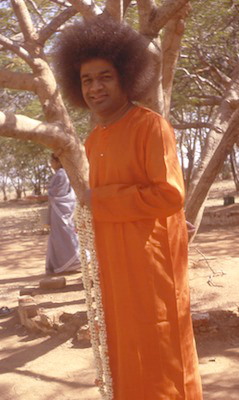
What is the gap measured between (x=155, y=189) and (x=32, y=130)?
5.63 ft

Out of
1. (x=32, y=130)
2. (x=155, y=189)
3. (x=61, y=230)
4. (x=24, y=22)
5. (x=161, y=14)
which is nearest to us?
(x=155, y=189)

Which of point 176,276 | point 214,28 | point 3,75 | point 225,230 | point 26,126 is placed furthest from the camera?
point 225,230

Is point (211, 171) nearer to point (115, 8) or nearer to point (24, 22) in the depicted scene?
point (115, 8)

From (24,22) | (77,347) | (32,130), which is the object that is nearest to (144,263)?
(32,130)

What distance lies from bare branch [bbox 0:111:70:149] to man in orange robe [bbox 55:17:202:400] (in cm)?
120

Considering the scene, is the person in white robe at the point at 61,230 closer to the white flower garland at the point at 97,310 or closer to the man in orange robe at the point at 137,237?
the white flower garland at the point at 97,310

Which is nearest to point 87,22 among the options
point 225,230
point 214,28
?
point 214,28

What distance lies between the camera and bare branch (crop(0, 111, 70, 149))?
11.1 feet

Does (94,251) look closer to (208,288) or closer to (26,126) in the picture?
(26,126)

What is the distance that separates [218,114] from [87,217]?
2.93m

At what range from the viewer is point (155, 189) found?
2.04 m

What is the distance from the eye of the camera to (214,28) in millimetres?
8844

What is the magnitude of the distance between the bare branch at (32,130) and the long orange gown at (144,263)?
129cm

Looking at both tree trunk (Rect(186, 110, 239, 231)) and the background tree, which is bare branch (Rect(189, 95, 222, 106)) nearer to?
the background tree
